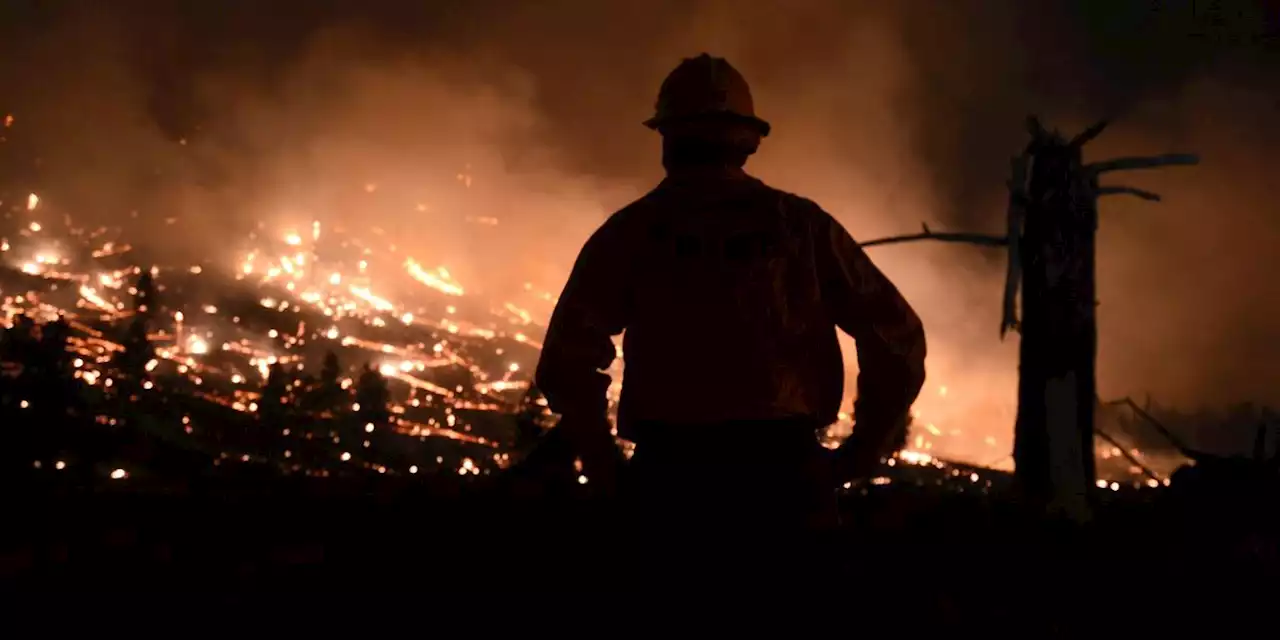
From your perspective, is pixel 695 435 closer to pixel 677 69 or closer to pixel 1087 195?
pixel 677 69

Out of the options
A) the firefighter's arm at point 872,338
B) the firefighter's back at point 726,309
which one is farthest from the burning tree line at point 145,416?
the firefighter's arm at point 872,338

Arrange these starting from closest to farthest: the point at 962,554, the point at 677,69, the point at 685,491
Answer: the point at 685,491 → the point at 677,69 → the point at 962,554

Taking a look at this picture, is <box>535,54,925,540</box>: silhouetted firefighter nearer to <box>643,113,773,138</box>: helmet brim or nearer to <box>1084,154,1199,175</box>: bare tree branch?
<box>643,113,773,138</box>: helmet brim

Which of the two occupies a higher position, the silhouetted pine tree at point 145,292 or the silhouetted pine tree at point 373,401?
the silhouetted pine tree at point 145,292

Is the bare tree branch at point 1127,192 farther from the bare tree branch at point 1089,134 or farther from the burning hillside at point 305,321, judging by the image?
the burning hillside at point 305,321

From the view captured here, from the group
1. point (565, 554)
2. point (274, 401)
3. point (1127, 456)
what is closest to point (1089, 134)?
point (1127, 456)

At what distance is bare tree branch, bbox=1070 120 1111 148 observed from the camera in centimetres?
962

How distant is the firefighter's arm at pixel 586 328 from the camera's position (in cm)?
371

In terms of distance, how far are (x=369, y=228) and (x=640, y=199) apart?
169120 millimetres

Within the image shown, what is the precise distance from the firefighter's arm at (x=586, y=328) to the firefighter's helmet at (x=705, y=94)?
0.54 m

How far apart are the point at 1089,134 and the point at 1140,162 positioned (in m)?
1.09

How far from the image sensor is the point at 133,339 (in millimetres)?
54188

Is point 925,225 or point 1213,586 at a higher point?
point 925,225

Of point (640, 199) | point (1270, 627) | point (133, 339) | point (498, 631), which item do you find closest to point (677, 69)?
point (640, 199)
